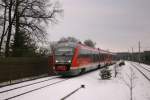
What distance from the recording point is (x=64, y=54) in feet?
78.6

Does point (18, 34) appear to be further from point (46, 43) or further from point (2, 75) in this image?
point (2, 75)

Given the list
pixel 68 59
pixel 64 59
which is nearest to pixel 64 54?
pixel 64 59

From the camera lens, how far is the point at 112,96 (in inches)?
523

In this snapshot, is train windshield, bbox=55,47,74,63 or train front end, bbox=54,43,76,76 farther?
train windshield, bbox=55,47,74,63

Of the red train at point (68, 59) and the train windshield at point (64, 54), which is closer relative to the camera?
the red train at point (68, 59)

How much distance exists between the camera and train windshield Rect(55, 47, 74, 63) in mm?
23663

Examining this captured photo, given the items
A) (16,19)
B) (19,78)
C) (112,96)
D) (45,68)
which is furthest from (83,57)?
(112,96)

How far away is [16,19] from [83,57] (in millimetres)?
11111

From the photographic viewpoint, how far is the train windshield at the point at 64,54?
77.6 feet

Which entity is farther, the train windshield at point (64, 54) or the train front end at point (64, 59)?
the train windshield at point (64, 54)

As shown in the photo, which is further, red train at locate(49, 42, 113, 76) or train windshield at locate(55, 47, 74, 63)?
train windshield at locate(55, 47, 74, 63)

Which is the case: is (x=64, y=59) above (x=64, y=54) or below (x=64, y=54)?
below

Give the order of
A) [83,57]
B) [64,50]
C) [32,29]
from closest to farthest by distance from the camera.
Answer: [64,50], [83,57], [32,29]

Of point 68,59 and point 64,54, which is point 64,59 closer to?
point 68,59
